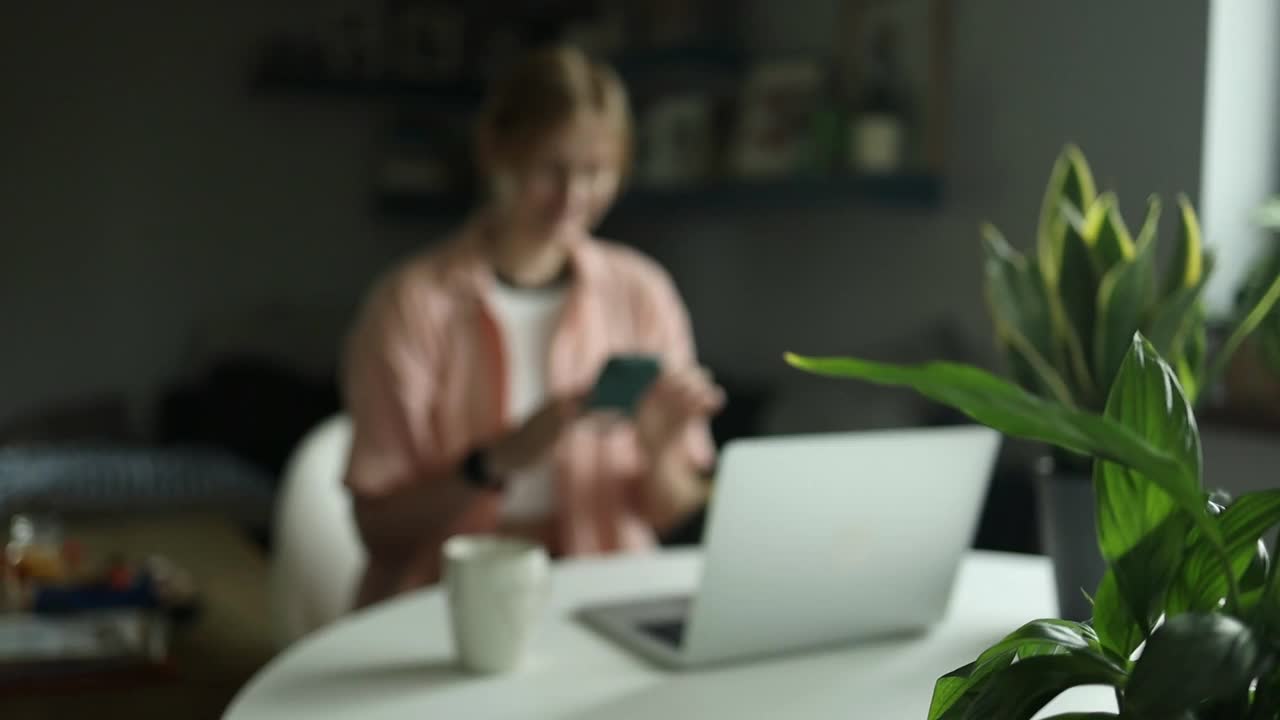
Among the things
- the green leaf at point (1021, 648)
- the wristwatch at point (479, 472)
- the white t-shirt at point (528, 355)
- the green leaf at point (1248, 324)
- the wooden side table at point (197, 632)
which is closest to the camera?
the green leaf at point (1021, 648)

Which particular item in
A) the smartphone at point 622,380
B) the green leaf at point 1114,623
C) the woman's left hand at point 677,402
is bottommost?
the woman's left hand at point 677,402

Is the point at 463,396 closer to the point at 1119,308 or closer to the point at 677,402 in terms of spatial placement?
the point at 677,402

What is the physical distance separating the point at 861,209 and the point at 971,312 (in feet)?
1.71

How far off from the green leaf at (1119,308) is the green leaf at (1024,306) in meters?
0.07

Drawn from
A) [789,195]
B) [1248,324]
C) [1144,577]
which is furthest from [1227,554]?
[789,195]

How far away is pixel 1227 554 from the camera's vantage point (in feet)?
1.78

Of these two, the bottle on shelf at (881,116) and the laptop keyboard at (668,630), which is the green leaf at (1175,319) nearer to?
the laptop keyboard at (668,630)

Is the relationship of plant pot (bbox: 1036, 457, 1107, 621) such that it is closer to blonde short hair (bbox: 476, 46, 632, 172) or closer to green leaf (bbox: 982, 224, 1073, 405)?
green leaf (bbox: 982, 224, 1073, 405)

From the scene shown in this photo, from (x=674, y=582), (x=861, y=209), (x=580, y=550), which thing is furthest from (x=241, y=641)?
(x=861, y=209)

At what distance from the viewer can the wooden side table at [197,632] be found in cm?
137

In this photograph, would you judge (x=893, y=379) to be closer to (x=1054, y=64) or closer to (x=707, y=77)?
(x=1054, y=64)

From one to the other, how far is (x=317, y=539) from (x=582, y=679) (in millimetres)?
1071

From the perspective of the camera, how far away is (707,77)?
390 cm

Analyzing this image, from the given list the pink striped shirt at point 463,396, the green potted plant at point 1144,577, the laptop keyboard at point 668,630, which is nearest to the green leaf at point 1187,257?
the laptop keyboard at point 668,630
